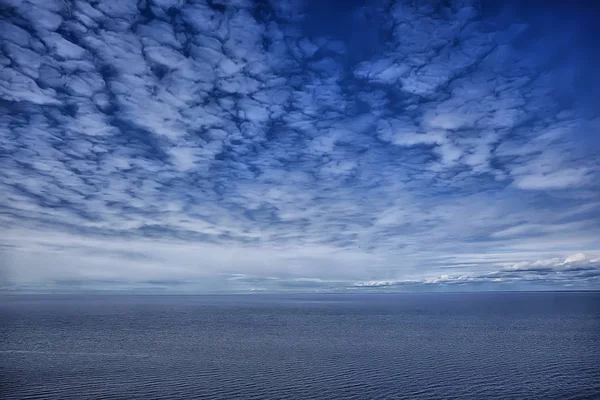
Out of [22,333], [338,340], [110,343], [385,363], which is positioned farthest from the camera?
[22,333]

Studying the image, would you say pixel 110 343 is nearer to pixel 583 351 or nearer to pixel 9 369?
pixel 9 369

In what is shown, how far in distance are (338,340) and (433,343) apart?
1959 centimetres

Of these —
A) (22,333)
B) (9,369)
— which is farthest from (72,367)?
(22,333)

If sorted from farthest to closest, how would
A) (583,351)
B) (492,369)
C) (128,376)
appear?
(583,351)
(492,369)
(128,376)

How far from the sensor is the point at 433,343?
244 feet

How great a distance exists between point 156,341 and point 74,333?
28.9 meters

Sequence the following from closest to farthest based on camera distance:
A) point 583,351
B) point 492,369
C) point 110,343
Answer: point 492,369 < point 583,351 < point 110,343

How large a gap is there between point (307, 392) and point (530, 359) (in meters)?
40.2

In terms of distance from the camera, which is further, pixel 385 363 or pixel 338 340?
pixel 338 340

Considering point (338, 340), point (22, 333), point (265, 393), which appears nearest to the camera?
point (265, 393)

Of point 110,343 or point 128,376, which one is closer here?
point 128,376

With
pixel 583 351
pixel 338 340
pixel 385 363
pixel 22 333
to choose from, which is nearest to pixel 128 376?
pixel 385 363

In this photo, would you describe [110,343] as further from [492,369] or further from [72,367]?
[492,369]

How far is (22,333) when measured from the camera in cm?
8975
